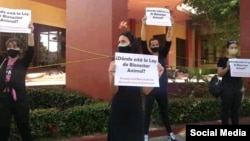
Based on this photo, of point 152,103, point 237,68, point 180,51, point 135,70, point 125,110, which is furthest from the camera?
point 180,51

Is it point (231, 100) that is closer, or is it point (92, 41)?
point (231, 100)

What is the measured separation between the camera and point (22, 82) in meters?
5.15

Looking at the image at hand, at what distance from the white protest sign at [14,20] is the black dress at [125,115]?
193 centimetres

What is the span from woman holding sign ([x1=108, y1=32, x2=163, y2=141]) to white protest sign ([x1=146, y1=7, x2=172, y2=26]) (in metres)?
2.12

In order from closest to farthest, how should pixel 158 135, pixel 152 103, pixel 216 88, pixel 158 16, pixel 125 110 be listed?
pixel 125 110 → pixel 158 16 → pixel 152 103 → pixel 216 88 → pixel 158 135

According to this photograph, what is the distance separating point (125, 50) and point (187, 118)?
187 inches

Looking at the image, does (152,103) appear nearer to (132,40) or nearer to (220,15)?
(132,40)

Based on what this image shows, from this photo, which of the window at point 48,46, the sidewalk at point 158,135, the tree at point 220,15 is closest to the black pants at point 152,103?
the sidewalk at point 158,135

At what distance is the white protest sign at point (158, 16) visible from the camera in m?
6.07

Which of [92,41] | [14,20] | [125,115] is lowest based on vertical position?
[125,115]

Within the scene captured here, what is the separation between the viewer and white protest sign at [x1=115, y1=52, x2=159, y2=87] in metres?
3.92

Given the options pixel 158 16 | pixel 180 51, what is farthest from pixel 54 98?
pixel 180 51

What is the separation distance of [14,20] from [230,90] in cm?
343

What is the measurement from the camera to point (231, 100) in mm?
6414
